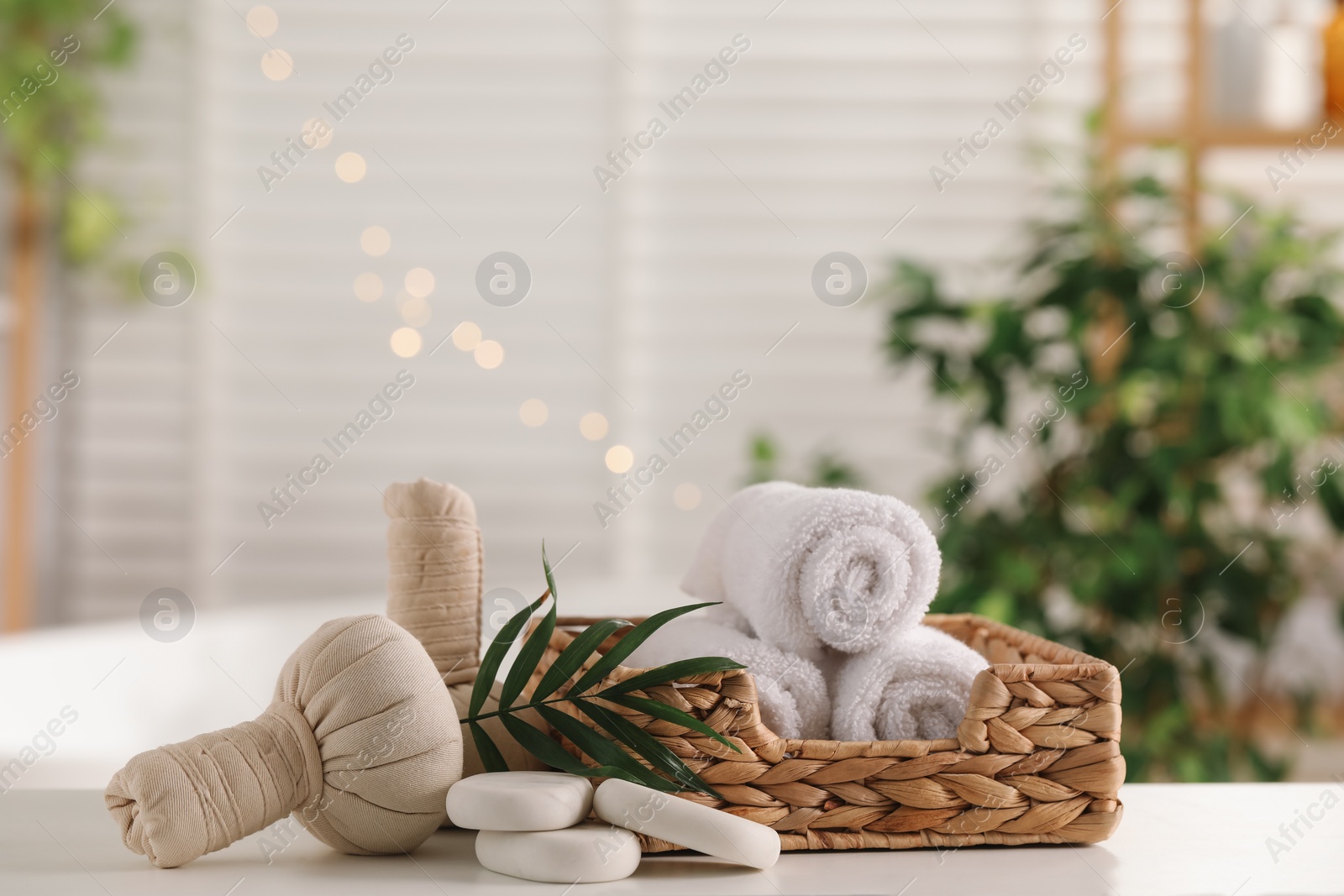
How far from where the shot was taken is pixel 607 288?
2.06 metres

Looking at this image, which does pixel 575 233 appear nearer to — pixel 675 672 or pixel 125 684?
pixel 125 684

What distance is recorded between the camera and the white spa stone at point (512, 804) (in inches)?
19.8

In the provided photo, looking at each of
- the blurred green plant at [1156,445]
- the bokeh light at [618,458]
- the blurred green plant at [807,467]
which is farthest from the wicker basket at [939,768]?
the bokeh light at [618,458]

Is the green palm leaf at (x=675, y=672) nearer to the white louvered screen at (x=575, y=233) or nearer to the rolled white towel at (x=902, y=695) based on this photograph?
the rolled white towel at (x=902, y=695)

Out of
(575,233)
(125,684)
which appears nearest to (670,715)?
(125,684)

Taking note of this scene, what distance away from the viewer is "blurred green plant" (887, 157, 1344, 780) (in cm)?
152

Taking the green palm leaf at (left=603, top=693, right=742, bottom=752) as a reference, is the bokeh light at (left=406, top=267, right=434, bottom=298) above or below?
above

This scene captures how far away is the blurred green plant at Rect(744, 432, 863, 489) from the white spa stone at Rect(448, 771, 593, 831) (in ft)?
3.75

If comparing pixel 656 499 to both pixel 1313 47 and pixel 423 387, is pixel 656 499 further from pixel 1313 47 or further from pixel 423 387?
pixel 1313 47

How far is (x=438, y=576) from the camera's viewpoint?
63 cm

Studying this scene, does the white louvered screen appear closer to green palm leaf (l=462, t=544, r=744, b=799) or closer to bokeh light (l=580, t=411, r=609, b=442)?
bokeh light (l=580, t=411, r=609, b=442)

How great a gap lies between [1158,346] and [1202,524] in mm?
286

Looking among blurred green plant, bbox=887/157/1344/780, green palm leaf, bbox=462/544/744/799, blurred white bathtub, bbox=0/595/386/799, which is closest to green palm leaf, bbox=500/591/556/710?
green palm leaf, bbox=462/544/744/799

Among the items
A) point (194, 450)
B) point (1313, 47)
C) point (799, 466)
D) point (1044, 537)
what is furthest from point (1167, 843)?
point (194, 450)
